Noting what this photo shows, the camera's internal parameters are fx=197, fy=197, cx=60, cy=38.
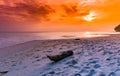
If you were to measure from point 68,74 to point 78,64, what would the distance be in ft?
6.89

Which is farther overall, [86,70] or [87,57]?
[87,57]

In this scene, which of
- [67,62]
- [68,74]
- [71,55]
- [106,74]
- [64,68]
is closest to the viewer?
[106,74]

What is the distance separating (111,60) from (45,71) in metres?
5.12

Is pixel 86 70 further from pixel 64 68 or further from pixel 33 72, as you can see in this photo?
pixel 33 72

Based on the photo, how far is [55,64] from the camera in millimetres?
16359

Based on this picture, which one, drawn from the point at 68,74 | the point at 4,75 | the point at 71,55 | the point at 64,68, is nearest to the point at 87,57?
the point at 71,55

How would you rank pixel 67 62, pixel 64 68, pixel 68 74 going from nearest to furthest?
pixel 68 74, pixel 64 68, pixel 67 62

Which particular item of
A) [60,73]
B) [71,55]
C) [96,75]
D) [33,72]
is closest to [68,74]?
[60,73]

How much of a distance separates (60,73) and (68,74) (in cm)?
66

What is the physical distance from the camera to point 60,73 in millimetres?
13891

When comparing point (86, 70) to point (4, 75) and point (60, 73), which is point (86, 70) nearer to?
point (60, 73)

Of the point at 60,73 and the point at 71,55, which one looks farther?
the point at 71,55

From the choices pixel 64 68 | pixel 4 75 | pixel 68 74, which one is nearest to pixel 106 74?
pixel 68 74

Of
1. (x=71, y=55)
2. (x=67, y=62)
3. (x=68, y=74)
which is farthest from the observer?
(x=71, y=55)
